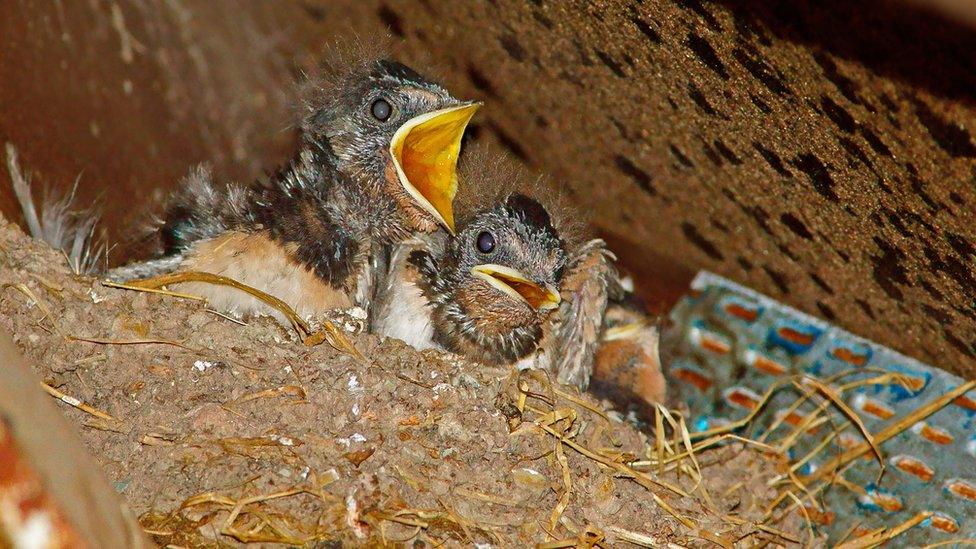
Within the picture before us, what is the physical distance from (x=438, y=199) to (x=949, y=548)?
1.32 meters

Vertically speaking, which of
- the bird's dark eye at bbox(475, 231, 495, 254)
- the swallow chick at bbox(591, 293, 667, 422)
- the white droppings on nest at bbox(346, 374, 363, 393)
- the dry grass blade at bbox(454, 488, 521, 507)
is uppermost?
the bird's dark eye at bbox(475, 231, 495, 254)

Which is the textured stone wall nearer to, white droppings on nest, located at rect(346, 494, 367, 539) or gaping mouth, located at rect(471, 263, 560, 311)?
gaping mouth, located at rect(471, 263, 560, 311)

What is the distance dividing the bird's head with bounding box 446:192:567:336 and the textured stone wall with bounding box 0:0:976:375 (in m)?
0.32

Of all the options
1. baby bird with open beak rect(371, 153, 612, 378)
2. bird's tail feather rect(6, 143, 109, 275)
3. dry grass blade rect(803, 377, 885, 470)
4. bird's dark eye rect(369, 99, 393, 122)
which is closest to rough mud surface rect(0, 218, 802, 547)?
baby bird with open beak rect(371, 153, 612, 378)

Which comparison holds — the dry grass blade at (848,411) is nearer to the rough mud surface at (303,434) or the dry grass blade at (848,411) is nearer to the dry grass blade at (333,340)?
the rough mud surface at (303,434)

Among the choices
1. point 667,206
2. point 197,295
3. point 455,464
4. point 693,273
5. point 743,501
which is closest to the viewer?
point 455,464

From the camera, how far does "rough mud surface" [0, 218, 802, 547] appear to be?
171 centimetres

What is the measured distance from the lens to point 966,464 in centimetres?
215

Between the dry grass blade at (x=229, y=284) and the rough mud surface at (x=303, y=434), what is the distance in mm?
30

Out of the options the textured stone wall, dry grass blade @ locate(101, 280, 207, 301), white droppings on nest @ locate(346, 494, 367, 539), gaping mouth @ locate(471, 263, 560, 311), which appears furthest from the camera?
gaping mouth @ locate(471, 263, 560, 311)

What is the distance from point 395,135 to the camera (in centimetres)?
220

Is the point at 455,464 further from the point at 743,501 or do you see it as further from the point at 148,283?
the point at 743,501

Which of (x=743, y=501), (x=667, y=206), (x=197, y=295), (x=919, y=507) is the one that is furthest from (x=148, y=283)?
(x=919, y=507)

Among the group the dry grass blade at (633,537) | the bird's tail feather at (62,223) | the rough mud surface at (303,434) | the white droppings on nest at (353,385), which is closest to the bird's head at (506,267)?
the rough mud surface at (303,434)
